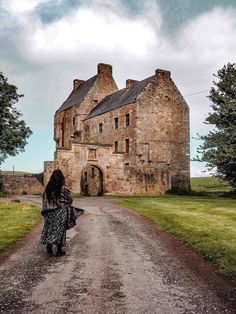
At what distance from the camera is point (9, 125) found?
104ft

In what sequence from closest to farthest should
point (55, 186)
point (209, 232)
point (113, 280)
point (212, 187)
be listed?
point (113, 280)
point (55, 186)
point (209, 232)
point (212, 187)

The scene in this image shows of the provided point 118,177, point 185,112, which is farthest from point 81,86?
point 118,177

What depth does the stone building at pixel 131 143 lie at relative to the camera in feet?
115

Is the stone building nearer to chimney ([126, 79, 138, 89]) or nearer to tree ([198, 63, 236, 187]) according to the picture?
chimney ([126, 79, 138, 89])

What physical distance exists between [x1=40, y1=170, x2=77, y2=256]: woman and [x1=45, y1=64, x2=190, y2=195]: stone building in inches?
957

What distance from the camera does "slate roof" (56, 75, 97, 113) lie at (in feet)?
166

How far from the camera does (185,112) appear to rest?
145ft

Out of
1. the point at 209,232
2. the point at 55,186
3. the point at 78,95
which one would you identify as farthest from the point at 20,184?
the point at 55,186

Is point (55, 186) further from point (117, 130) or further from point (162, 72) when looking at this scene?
point (162, 72)

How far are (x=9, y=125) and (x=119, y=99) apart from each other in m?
16.6

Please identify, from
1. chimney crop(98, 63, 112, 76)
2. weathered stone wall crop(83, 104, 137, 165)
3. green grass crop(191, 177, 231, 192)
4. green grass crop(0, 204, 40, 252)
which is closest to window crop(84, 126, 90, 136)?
weathered stone wall crop(83, 104, 137, 165)

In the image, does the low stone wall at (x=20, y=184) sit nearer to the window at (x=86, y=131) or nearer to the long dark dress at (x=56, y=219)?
the window at (x=86, y=131)

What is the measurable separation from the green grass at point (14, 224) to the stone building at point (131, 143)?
14509mm

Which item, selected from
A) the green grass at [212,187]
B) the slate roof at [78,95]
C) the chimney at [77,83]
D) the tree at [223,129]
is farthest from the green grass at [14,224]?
the chimney at [77,83]
